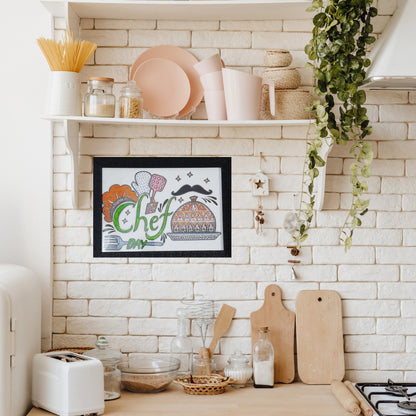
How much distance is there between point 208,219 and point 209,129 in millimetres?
343

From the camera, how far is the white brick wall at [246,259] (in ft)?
8.43

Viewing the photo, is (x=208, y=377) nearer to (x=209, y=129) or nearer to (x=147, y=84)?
(x=209, y=129)

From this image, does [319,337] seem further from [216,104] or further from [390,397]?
[216,104]

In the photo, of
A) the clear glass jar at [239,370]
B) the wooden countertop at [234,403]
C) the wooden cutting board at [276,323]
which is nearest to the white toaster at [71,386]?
the wooden countertop at [234,403]

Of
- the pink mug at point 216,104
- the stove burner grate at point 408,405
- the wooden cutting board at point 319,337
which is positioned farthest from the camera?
the wooden cutting board at point 319,337

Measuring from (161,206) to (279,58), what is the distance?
2.30ft

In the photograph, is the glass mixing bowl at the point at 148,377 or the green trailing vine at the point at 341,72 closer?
the green trailing vine at the point at 341,72

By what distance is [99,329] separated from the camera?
8.43 feet

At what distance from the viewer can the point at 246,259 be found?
258cm

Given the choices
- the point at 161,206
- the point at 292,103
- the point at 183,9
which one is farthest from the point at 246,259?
the point at 183,9

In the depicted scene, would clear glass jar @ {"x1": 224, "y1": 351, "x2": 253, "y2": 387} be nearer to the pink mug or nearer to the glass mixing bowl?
the glass mixing bowl

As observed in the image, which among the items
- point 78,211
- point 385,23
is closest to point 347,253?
point 385,23

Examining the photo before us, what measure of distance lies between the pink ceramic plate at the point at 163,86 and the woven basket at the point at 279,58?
0.31 meters

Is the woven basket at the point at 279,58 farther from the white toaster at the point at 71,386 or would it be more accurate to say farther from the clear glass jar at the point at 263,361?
the white toaster at the point at 71,386
